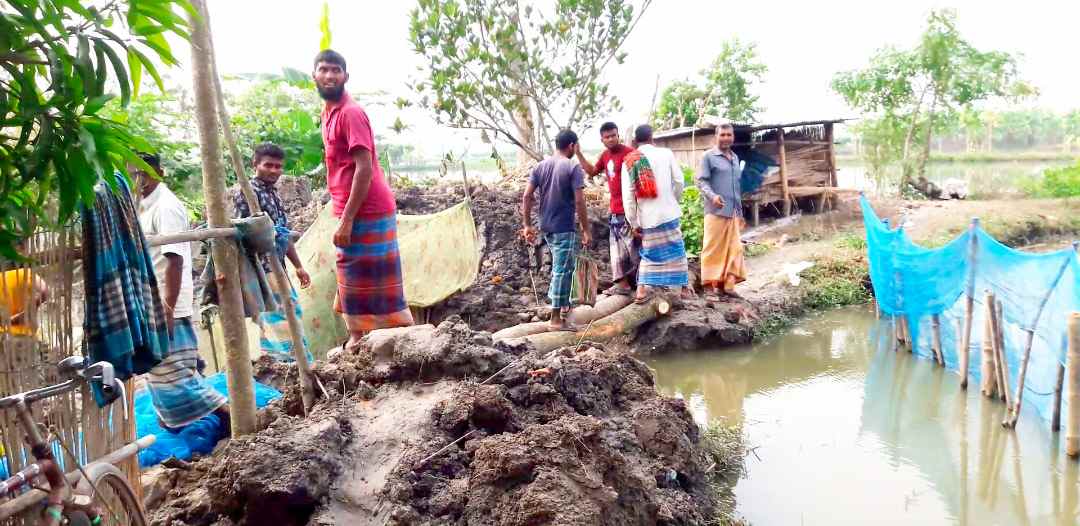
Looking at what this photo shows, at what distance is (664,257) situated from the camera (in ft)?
20.8

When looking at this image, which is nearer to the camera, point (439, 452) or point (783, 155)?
point (439, 452)

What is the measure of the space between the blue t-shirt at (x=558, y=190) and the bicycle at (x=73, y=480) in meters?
3.65

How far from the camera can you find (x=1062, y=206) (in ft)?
43.6

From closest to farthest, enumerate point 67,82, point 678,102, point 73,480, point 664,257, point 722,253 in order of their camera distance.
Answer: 1. point 67,82
2. point 73,480
3. point 664,257
4. point 722,253
5. point 678,102

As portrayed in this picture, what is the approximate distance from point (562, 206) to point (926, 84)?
43.6 ft

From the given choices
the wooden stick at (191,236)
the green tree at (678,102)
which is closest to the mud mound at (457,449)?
the wooden stick at (191,236)

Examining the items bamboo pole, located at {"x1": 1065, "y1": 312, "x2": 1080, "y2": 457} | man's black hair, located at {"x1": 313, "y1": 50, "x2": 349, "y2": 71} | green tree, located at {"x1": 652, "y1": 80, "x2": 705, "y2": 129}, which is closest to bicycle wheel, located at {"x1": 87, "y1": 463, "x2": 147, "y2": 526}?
man's black hair, located at {"x1": 313, "y1": 50, "x2": 349, "y2": 71}

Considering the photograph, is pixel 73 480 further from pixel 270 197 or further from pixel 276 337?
pixel 276 337

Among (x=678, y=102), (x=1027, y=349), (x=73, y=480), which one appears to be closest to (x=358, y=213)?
(x=73, y=480)

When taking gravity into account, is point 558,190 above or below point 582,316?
above

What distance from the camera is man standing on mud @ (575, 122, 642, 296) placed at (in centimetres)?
639

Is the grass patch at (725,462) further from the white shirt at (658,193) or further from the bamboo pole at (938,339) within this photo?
the bamboo pole at (938,339)

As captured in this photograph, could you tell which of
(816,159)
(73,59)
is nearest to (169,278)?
(73,59)

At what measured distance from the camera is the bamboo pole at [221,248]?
2.62m
